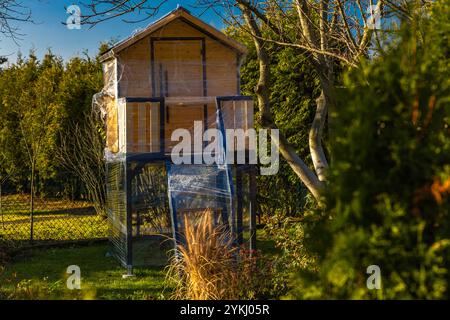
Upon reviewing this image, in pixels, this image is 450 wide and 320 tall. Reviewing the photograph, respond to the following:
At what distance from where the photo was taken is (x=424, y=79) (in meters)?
2.93

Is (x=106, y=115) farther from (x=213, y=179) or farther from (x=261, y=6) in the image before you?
(x=261, y=6)

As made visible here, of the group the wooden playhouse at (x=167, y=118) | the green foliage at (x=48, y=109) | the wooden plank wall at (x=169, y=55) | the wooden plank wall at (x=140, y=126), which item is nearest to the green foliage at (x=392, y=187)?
the wooden playhouse at (x=167, y=118)

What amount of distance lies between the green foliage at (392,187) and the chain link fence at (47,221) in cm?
933

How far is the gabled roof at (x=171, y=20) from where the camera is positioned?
988 centimetres

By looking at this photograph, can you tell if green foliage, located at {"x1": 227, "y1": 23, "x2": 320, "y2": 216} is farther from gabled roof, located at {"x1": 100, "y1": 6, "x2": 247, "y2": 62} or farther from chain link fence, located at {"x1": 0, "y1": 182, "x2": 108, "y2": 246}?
chain link fence, located at {"x1": 0, "y1": 182, "x2": 108, "y2": 246}

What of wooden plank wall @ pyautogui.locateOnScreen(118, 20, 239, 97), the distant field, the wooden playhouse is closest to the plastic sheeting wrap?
the wooden playhouse

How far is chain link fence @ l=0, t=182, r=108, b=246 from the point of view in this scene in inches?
477

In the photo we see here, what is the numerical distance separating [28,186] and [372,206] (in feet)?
62.8

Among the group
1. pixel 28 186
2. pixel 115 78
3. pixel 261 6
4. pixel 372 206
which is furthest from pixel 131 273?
pixel 28 186

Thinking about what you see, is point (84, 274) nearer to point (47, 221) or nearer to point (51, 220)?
point (47, 221)

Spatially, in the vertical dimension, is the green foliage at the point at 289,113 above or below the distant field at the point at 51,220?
above

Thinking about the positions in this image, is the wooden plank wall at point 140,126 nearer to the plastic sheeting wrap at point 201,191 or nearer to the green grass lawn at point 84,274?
the plastic sheeting wrap at point 201,191

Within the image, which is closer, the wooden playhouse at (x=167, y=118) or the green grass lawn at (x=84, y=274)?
the green grass lawn at (x=84, y=274)

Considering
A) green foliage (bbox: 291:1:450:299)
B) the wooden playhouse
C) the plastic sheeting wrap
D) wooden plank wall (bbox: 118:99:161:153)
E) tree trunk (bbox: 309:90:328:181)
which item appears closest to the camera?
green foliage (bbox: 291:1:450:299)
